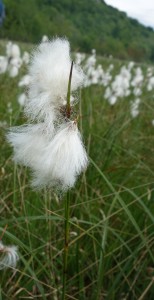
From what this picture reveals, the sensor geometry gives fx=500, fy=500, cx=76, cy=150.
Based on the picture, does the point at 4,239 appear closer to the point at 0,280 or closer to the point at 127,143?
the point at 0,280

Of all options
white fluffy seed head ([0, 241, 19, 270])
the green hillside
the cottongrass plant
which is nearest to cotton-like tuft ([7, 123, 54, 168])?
the cottongrass plant

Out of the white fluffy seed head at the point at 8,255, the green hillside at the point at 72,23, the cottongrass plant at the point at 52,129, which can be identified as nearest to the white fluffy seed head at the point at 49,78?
the cottongrass plant at the point at 52,129

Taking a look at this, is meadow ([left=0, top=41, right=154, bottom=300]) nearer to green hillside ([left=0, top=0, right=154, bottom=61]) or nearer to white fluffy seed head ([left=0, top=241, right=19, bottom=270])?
white fluffy seed head ([left=0, top=241, right=19, bottom=270])

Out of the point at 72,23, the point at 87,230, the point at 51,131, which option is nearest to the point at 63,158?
the point at 51,131

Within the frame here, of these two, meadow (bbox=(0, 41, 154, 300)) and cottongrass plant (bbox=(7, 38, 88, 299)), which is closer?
cottongrass plant (bbox=(7, 38, 88, 299))

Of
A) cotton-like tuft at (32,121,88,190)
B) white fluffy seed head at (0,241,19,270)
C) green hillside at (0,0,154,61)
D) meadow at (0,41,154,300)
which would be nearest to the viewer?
cotton-like tuft at (32,121,88,190)

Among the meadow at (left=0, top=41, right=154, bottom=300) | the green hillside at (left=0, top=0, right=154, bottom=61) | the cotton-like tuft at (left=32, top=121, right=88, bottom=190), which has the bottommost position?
the meadow at (left=0, top=41, right=154, bottom=300)

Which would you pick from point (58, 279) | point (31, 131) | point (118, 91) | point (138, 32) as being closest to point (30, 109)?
point (31, 131)

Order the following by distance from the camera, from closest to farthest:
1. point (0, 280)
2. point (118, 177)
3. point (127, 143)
Answer: point (0, 280) < point (118, 177) < point (127, 143)
